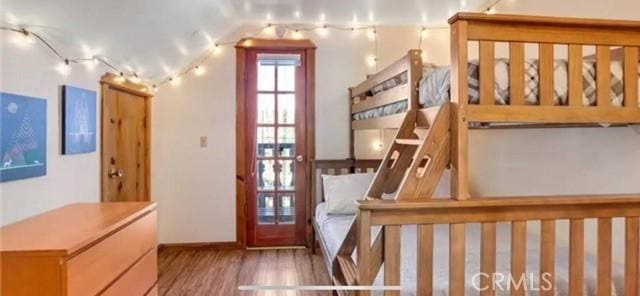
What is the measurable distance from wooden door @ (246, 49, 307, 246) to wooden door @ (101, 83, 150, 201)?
97 centimetres

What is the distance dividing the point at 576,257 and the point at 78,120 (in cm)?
256

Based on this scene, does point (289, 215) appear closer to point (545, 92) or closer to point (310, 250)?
point (310, 250)

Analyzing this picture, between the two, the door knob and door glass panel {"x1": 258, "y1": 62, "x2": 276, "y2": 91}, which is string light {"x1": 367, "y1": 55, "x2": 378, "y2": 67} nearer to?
door glass panel {"x1": 258, "y1": 62, "x2": 276, "y2": 91}

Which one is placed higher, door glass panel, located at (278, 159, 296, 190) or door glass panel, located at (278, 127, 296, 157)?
door glass panel, located at (278, 127, 296, 157)

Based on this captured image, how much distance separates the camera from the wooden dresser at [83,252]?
1339 millimetres

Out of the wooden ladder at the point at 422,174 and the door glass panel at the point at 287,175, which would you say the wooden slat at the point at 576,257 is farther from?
the door glass panel at the point at 287,175

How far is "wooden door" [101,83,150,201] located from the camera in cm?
301

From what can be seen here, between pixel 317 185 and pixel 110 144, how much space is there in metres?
1.94

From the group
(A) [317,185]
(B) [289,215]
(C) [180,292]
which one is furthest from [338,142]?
(C) [180,292]

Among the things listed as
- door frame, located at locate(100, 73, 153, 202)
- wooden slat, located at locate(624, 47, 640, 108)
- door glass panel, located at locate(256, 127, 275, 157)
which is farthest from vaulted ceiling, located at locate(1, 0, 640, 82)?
door glass panel, located at locate(256, 127, 275, 157)

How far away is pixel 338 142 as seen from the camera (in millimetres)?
4430

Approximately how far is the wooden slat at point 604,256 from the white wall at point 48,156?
2367 millimetres

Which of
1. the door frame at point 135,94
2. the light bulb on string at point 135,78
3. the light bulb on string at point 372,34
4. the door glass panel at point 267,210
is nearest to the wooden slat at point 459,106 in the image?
the door frame at point 135,94

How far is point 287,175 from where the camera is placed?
445 cm
